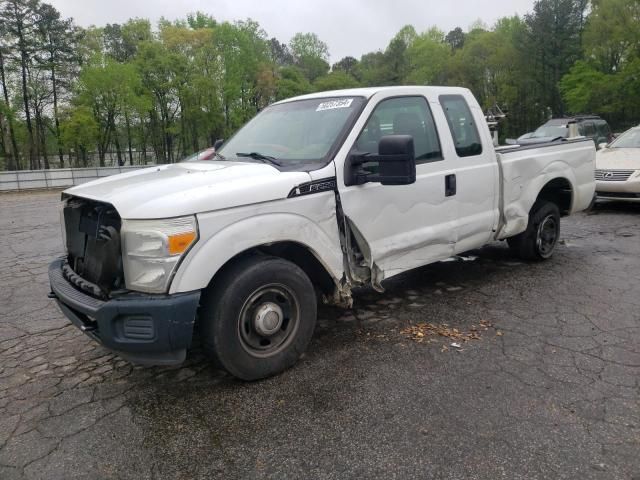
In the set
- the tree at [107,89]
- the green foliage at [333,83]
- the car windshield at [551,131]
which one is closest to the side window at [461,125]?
the car windshield at [551,131]

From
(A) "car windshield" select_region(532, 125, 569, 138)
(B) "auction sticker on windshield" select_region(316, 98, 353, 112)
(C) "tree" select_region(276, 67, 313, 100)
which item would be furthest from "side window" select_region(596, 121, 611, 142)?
(C) "tree" select_region(276, 67, 313, 100)

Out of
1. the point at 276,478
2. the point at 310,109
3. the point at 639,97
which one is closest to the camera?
the point at 276,478

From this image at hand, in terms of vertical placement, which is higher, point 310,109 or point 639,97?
point 639,97

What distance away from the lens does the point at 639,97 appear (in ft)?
119

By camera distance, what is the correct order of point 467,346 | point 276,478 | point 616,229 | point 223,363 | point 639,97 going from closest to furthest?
1. point 276,478
2. point 223,363
3. point 467,346
4. point 616,229
5. point 639,97

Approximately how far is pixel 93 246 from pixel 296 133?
5.94 feet

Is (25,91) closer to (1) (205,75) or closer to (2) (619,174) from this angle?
(1) (205,75)

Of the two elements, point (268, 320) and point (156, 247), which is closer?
point (156, 247)

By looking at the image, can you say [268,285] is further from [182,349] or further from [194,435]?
[194,435]

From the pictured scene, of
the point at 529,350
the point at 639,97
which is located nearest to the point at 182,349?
the point at 529,350

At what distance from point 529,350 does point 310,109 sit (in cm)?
262

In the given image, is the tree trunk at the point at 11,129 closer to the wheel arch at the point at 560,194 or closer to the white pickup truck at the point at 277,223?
the white pickup truck at the point at 277,223

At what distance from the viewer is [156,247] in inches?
112

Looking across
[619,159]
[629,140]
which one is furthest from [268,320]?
[629,140]
